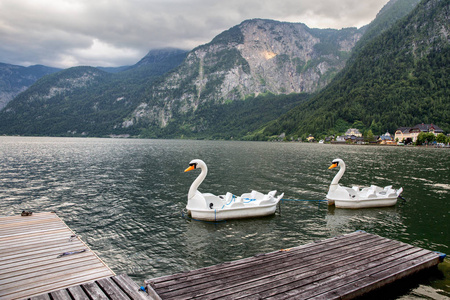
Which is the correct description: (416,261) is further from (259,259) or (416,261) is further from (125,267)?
(125,267)

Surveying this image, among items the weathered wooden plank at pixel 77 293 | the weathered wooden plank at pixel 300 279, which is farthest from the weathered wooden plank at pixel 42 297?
the weathered wooden plank at pixel 300 279

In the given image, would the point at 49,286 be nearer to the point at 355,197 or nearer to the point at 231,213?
the point at 231,213

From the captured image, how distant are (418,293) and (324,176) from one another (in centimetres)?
3433

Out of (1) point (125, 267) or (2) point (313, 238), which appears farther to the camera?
(2) point (313, 238)

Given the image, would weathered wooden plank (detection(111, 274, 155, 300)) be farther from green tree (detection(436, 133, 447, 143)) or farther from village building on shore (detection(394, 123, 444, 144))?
village building on shore (detection(394, 123, 444, 144))

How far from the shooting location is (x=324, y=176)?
142ft

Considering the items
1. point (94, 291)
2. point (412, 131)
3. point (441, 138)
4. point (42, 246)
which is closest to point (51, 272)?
point (94, 291)

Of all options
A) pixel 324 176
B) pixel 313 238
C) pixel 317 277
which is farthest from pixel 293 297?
pixel 324 176

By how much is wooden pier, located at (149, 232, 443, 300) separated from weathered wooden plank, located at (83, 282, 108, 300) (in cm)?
164

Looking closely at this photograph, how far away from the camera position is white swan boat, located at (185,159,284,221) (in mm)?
19609

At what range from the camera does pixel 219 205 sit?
20.8m

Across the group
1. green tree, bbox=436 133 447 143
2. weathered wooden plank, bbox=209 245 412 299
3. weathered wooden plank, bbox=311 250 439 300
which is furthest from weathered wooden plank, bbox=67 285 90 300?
green tree, bbox=436 133 447 143

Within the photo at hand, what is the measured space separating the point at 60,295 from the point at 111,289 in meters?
1.40

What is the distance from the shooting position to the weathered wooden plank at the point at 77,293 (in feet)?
23.2
